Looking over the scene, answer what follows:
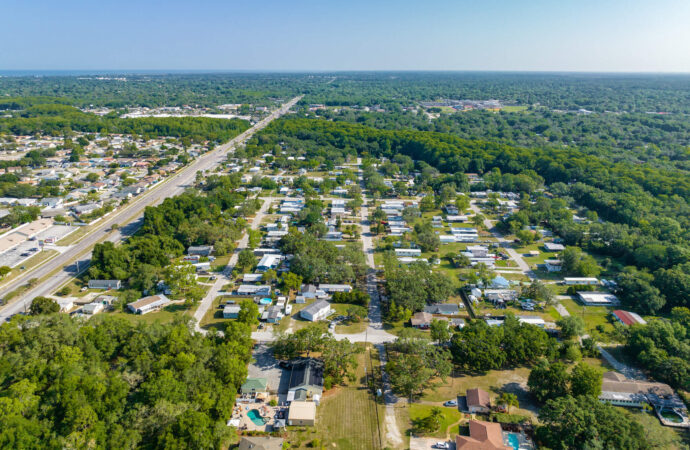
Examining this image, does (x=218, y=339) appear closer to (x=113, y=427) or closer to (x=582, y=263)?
(x=113, y=427)

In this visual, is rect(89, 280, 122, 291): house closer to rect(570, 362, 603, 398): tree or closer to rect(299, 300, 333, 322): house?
rect(299, 300, 333, 322): house

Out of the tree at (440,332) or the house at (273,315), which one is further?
the house at (273,315)

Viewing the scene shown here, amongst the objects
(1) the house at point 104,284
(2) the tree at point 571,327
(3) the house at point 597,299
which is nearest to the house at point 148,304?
(1) the house at point 104,284

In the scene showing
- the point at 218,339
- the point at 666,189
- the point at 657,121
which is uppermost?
the point at 657,121

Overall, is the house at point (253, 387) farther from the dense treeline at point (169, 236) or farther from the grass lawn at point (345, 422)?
the dense treeline at point (169, 236)

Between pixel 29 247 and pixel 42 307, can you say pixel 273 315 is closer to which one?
pixel 42 307

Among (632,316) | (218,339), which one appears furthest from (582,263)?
(218,339)
